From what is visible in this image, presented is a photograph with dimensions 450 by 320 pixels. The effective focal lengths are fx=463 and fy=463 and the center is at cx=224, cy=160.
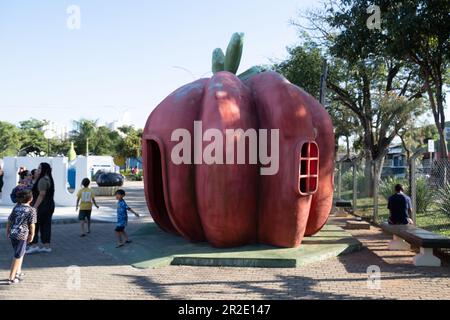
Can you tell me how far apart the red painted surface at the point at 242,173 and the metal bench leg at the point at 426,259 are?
2.13 meters

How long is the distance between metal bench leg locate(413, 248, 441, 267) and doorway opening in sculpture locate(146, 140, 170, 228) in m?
5.22

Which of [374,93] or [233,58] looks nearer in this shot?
[233,58]

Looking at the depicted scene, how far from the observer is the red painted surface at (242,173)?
8602mm

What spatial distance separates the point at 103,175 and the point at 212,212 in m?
25.2

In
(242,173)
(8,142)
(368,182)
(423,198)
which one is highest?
(8,142)

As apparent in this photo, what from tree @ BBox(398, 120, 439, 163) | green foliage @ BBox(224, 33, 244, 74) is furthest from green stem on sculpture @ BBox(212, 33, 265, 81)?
tree @ BBox(398, 120, 439, 163)

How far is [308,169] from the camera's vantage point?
8797 millimetres

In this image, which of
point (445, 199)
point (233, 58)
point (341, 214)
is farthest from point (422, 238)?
point (341, 214)

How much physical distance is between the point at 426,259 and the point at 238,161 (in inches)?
151

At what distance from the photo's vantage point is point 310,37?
25.6 m

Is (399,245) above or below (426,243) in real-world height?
below

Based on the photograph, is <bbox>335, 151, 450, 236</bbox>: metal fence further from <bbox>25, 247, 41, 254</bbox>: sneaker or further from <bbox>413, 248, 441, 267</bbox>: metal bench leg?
<bbox>25, 247, 41, 254</bbox>: sneaker

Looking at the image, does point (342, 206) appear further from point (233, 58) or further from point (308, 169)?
point (308, 169)
